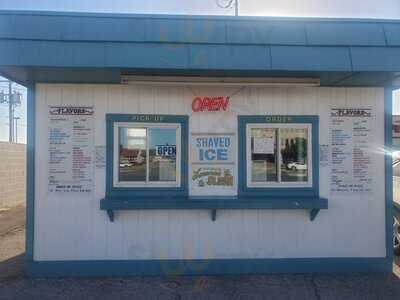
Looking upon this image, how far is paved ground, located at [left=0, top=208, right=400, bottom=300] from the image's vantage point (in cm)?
461

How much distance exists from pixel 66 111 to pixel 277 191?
3.27m

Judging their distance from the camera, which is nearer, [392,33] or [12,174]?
[392,33]

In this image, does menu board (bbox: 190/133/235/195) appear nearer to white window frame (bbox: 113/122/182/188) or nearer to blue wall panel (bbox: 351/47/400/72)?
white window frame (bbox: 113/122/182/188)

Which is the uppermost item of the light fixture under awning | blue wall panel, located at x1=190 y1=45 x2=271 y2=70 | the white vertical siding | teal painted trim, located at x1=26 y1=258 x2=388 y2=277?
blue wall panel, located at x1=190 y1=45 x2=271 y2=70

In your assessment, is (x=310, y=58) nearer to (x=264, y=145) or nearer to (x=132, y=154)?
(x=264, y=145)

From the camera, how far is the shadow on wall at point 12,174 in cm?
1193

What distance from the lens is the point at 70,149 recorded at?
5199 mm

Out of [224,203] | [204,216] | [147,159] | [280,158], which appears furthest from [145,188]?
[280,158]

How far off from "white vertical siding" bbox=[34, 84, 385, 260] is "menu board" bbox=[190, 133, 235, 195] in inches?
6.2

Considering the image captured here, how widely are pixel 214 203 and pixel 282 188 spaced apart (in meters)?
1.06

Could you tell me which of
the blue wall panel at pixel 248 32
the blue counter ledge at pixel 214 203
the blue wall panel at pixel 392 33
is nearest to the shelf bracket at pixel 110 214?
the blue counter ledge at pixel 214 203

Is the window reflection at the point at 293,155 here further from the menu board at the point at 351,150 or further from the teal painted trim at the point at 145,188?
the teal painted trim at the point at 145,188

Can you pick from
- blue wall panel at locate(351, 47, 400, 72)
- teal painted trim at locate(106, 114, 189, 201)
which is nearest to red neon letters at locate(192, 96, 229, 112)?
teal painted trim at locate(106, 114, 189, 201)

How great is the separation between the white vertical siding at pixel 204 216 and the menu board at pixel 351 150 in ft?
0.35
